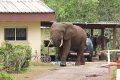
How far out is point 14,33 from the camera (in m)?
28.8

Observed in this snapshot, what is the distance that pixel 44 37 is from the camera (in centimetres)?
4088

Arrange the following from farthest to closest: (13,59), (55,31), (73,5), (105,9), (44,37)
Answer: (105,9) < (73,5) < (44,37) < (55,31) < (13,59)

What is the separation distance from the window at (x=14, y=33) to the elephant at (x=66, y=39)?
287 centimetres

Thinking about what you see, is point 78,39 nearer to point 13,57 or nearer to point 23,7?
point 23,7

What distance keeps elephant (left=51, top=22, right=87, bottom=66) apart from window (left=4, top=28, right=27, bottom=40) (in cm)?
287

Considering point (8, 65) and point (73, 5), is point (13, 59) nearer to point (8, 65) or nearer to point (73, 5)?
point (8, 65)

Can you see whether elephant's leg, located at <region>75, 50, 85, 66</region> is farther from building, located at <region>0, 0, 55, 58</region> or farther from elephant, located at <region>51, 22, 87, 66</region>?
building, located at <region>0, 0, 55, 58</region>

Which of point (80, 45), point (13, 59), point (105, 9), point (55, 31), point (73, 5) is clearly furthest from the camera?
point (105, 9)

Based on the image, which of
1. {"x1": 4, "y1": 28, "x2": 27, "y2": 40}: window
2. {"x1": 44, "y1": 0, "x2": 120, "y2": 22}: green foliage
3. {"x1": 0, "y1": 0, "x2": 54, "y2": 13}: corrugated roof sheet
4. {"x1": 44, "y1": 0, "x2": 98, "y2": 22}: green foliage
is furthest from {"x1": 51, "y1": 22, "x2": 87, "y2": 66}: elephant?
{"x1": 44, "y1": 0, "x2": 98, "y2": 22}: green foliage

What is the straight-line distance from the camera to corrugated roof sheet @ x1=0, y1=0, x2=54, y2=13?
28094 mm

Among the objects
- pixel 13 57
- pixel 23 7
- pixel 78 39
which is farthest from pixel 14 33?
pixel 13 57

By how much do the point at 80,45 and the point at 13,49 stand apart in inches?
288

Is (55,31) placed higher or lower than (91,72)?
higher

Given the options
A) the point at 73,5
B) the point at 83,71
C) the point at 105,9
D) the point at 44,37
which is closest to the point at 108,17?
the point at 105,9
